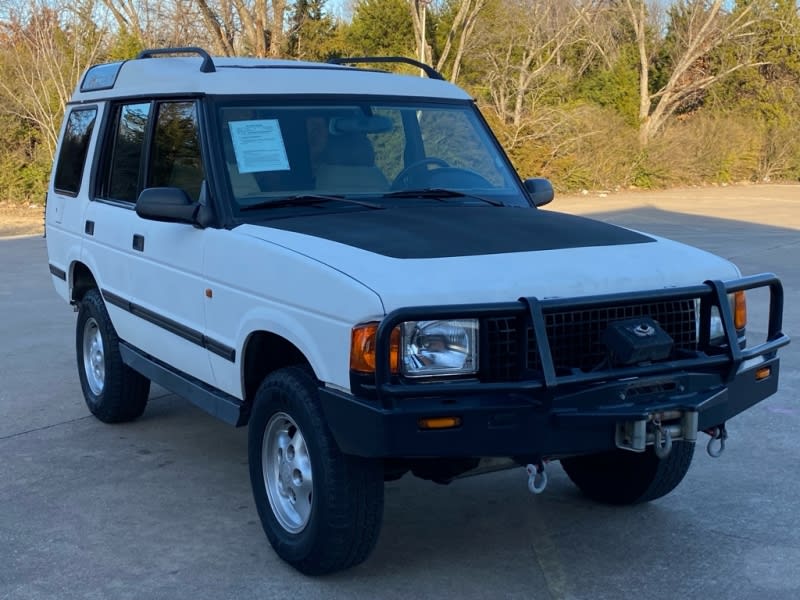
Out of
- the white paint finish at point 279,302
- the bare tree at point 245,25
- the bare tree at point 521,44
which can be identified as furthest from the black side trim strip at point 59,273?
the bare tree at point 521,44

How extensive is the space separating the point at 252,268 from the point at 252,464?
82 cm

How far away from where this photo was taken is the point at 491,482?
218 inches

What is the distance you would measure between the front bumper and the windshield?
1.42 metres

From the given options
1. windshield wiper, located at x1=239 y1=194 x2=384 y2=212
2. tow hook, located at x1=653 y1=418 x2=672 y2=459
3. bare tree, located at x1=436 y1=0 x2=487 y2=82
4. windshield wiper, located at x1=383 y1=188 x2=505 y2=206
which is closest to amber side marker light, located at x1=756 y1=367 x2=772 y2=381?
tow hook, located at x1=653 y1=418 x2=672 y2=459

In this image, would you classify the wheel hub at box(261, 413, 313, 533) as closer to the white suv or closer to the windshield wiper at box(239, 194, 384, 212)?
the white suv

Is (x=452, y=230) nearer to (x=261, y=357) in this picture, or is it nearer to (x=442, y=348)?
(x=442, y=348)

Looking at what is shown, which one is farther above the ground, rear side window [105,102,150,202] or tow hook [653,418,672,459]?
rear side window [105,102,150,202]

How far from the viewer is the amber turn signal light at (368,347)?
368 centimetres

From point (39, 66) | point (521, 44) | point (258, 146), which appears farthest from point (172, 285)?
point (521, 44)

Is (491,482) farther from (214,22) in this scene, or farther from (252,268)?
(214,22)

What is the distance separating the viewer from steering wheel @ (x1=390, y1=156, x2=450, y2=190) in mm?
5242

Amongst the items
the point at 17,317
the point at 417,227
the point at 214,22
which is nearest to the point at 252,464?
the point at 417,227

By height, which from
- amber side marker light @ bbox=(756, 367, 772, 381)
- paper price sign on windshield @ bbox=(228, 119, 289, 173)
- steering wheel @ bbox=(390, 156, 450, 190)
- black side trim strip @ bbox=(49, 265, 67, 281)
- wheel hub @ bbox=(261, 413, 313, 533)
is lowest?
wheel hub @ bbox=(261, 413, 313, 533)

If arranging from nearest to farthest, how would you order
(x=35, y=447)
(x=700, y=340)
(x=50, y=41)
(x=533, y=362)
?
(x=533, y=362) < (x=700, y=340) < (x=35, y=447) < (x=50, y=41)
